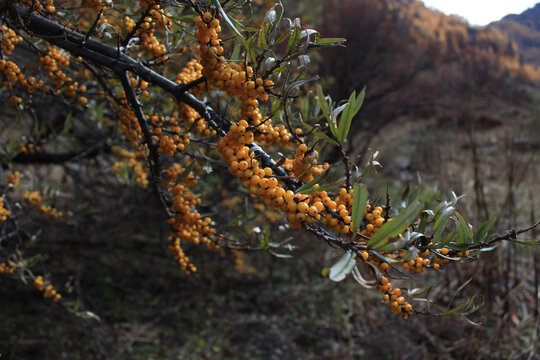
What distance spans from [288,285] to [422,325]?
54.5 inches

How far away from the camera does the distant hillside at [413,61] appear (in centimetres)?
583

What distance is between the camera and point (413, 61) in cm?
686

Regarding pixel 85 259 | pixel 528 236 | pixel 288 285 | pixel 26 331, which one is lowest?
pixel 26 331

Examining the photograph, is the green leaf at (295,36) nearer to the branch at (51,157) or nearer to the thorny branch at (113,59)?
the thorny branch at (113,59)

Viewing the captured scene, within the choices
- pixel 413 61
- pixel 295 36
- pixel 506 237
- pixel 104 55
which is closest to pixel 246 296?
pixel 104 55

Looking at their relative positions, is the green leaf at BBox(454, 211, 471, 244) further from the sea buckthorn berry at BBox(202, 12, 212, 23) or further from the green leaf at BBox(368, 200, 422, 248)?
the sea buckthorn berry at BBox(202, 12, 212, 23)

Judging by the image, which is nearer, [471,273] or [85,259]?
[471,273]

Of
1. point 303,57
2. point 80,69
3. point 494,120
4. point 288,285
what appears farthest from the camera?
point 494,120

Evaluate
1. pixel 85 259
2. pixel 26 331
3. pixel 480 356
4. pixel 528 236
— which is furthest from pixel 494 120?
pixel 26 331

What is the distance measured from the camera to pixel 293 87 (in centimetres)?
68

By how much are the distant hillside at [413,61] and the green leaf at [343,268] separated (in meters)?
4.72

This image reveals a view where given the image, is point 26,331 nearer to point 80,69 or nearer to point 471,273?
point 80,69

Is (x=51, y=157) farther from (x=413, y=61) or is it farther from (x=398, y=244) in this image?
(x=413, y=61)

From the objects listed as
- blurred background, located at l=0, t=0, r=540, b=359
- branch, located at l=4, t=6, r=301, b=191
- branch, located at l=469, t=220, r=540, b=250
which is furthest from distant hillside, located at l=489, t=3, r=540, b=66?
branch, located at l=4, t=6, r=301, b=191
